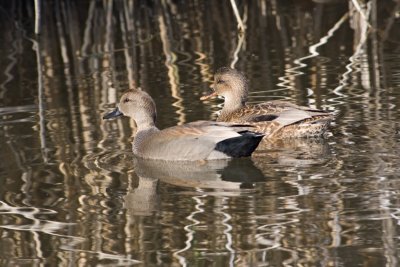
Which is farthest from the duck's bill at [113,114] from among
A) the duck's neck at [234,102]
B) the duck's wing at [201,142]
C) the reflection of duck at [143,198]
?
the reflection of duck at [143,198]

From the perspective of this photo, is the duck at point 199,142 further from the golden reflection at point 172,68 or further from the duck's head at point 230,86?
the duck's head at point 230,86

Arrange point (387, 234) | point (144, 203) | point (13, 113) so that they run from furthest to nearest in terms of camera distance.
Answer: point (13, 113), point (144, 203), point (387, 234)

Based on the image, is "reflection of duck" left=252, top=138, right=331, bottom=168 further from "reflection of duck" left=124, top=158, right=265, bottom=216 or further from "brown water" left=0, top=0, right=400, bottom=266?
"reflection of duck" left=124, top=158, right=265, bottom=216

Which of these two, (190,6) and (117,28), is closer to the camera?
(117,28)

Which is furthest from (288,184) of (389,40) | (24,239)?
(389,40)

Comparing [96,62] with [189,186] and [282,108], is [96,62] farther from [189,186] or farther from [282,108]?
[189,186]

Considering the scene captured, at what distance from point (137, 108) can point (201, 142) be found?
1004 mm

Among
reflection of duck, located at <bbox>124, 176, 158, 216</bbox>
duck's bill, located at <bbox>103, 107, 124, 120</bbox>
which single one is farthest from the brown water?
duck's bill, located at <bbox>103, 107, 124, 120</bbox>

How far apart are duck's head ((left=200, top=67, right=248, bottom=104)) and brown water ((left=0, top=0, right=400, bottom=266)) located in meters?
0.24

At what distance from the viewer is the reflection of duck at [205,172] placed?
7277 millimetres

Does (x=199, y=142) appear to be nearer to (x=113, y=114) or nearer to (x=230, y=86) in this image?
(x=113, y=114)

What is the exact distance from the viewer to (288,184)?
6977 millimetres

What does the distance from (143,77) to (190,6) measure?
6216 millimetres

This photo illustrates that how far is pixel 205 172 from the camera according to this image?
7699mm
